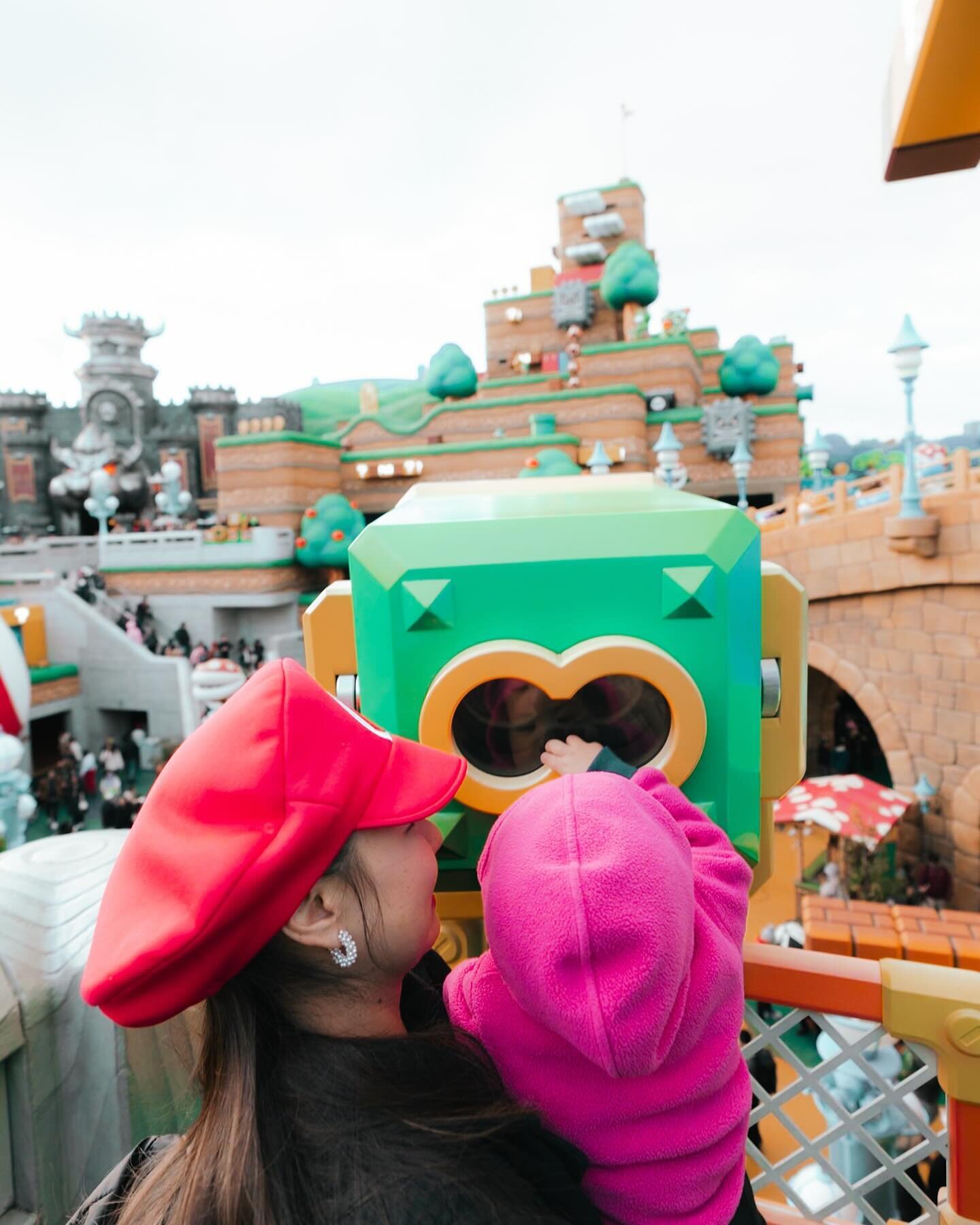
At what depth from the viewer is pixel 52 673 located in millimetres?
12062

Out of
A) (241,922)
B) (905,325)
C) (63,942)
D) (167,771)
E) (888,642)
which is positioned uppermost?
(905,325)

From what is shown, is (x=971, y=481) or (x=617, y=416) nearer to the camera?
(x=971, y=481)

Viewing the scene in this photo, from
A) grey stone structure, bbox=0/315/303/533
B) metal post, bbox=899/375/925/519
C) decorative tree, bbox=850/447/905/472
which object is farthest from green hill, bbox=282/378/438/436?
metal post, bbox=899/375/925/519

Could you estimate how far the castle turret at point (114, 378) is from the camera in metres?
20.8

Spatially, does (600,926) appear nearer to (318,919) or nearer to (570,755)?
(318,919)

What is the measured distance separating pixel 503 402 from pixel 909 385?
10153 millimetres

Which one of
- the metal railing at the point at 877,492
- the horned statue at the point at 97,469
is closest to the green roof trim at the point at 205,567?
the horned statue at the point at 97,469

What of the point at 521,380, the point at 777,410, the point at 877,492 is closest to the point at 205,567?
the point at 521,380

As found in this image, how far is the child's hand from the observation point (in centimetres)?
135

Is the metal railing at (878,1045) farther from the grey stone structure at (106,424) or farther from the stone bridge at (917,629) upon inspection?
the grey stone structure at (106,424)

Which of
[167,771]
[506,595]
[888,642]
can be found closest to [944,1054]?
[506,595]

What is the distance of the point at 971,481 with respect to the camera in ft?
21.3

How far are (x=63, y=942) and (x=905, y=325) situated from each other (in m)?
6.83

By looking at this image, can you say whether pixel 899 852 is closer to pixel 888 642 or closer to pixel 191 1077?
pixel 888 642
